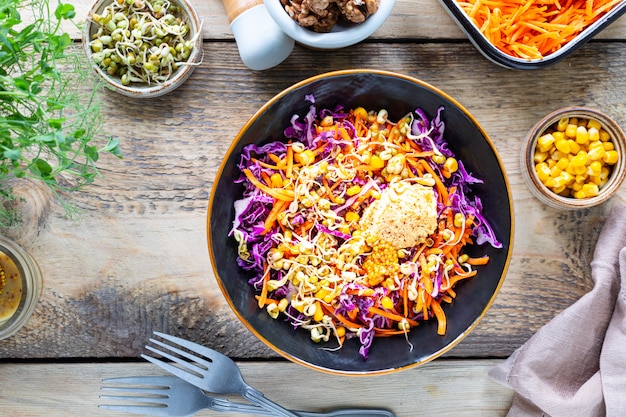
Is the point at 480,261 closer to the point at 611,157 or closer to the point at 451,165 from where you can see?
the point at 451,165

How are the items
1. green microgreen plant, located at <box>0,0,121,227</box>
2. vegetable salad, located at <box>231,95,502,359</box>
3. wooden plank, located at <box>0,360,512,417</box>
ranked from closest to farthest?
green microgreen plant, located at <box>0,0,121,227</box>, vegetable salad, located at <box>231,95,502,359</box>, wooden plank, located at <box>0,360,512,417</box>

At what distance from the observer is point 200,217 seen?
192 centimetres

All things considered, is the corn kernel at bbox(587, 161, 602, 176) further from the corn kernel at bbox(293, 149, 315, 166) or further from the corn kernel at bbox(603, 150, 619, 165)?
the corn kernel at bbox(293, 149, 315, 166)

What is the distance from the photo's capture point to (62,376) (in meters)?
1.97

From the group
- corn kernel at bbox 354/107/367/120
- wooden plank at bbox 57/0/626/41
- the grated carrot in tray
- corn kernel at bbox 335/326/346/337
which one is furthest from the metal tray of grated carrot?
corn kernel at bbox 335/326/346/337

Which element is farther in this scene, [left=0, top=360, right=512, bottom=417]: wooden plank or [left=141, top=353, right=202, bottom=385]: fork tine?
[left=0, top=360, right=512, bottom=417]: wooden plank

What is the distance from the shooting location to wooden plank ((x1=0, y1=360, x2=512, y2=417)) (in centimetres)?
197

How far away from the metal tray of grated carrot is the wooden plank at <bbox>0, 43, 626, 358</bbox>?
5.4 inches

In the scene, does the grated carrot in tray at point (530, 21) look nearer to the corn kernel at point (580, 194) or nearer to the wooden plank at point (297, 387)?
the corn kernel at point (580, 194)

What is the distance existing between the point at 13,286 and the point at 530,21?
1.71m

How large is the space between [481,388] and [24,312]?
1.43 metres

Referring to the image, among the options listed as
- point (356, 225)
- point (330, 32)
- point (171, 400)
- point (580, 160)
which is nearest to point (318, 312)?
point (356, 225)

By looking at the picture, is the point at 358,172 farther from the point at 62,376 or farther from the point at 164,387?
the point at 62,376

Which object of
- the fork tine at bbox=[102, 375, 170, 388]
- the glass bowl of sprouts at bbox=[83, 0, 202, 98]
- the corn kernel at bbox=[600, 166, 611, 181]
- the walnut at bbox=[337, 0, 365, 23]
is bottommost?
the fork tine at bbox=[102, 375, 170, 388]
